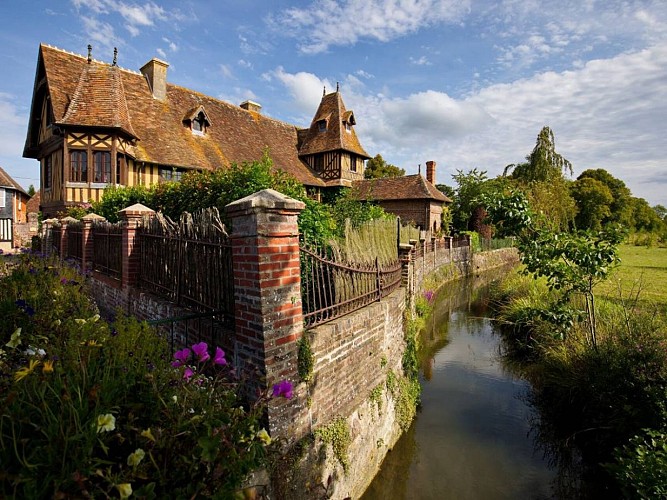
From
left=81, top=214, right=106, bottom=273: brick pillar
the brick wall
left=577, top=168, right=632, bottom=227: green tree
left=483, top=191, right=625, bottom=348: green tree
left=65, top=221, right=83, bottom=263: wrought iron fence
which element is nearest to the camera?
the brick wall

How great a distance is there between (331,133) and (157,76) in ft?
39.7

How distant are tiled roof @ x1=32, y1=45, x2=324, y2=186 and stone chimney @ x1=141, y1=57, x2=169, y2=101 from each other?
31 cm

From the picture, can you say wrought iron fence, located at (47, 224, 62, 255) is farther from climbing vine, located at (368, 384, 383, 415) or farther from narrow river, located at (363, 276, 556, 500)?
narrow river, located at (363, 276, 556, 500)

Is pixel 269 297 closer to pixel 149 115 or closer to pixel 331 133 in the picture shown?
pixel 149 115

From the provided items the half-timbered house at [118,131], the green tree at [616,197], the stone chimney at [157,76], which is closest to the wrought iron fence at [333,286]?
the half-timbered house at [118,131]

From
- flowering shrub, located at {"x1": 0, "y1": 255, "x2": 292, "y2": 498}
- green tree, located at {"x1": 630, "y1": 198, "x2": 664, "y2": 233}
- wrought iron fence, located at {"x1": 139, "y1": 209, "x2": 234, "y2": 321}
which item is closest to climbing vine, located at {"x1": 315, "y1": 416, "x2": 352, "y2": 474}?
wrought iron fence, located at {"x1": 139, "y1": 209, "x2": 234, "y2": 321}

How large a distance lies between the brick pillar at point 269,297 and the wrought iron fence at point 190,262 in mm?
512

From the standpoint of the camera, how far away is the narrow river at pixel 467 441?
5070mm

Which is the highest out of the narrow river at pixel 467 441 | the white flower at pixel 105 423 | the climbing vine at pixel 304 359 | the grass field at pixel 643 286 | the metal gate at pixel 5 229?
the metal gate at pixel 5 229

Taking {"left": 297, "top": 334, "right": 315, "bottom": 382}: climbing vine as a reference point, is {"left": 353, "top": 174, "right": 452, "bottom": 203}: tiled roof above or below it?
above

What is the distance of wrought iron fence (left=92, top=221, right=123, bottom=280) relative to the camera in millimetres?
7160

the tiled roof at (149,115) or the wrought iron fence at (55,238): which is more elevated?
the tiled roof at (149,115)

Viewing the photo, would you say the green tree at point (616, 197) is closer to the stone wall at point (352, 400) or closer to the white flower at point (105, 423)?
the stone wall at point (352, 400)

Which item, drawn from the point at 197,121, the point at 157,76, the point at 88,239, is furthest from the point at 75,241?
the point at 157,76
